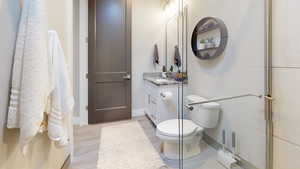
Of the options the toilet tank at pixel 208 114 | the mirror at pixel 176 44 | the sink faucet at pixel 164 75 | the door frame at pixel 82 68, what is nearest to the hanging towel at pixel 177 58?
the mirror at pixel 176 44

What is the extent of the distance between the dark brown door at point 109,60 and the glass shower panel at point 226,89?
133 centimetres

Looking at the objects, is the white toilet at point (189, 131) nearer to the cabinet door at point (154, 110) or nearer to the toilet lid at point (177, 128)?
the toilet lid at point (177, 128)

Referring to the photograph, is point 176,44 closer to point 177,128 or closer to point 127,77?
point 127,77

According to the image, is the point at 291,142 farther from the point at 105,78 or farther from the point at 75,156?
the point at 105,78

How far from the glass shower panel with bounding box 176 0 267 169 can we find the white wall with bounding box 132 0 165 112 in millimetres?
1286

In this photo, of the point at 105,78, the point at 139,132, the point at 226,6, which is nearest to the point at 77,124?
the point at 105,78

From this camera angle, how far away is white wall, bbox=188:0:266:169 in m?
1.56

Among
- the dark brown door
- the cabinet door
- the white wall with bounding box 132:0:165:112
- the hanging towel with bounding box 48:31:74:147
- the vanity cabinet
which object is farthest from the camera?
the white wall with bounding box 132:0:165:112

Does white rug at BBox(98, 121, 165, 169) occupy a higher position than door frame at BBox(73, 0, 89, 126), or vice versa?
door frame at BBox(73, 0, 89, 126)

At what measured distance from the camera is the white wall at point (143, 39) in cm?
381

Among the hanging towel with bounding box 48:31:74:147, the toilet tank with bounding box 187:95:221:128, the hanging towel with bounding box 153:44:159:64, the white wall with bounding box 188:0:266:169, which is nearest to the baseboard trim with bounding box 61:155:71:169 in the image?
the hanging towel with bounding box 48:31:74:147

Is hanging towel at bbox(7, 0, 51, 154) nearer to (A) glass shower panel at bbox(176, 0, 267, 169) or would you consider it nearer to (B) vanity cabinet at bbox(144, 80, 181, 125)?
(A) glass shower panel at bbox(176, 0, 267, 169)

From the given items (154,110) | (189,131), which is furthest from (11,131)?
(154,110)

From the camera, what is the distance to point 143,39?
3869 mm
